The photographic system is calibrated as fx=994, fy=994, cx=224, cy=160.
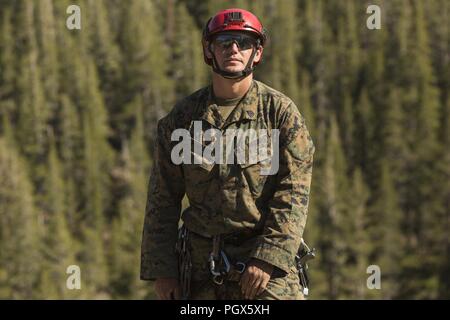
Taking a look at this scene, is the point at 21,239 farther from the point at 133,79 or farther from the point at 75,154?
the point at 133,79

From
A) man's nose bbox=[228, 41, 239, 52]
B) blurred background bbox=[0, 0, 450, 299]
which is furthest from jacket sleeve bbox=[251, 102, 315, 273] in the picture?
blurred background bbox=[0, 0, 450, 299]

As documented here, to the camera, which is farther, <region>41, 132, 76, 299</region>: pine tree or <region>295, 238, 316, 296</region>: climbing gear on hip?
<region>41, 132, 76, 299</region>: pine tree

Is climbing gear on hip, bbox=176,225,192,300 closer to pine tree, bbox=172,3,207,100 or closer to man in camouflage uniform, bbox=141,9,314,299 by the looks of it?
man in camouflage uniform, bbox=141,9,314,299

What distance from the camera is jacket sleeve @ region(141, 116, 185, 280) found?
6.60 meters

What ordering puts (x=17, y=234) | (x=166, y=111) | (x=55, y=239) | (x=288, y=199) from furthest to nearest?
1. (x=166, y=111)
2. (x=55, y=239)
3. (x=17, y=234)
4. (x=288, y=199)

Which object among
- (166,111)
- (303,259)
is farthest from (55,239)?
(303,259)

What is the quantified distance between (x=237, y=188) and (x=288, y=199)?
34 cm

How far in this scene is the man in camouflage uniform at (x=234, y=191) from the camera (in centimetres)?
630

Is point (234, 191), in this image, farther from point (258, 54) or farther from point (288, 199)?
point (258, 54)

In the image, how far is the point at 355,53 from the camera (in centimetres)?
14425

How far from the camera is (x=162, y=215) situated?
670 cm

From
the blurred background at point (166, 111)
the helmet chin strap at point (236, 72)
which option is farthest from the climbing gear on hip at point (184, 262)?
the blurred background at point (166, 111)

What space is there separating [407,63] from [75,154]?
46.6 meters

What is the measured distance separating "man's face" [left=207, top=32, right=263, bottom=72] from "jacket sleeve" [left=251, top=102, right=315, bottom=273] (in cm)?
43
